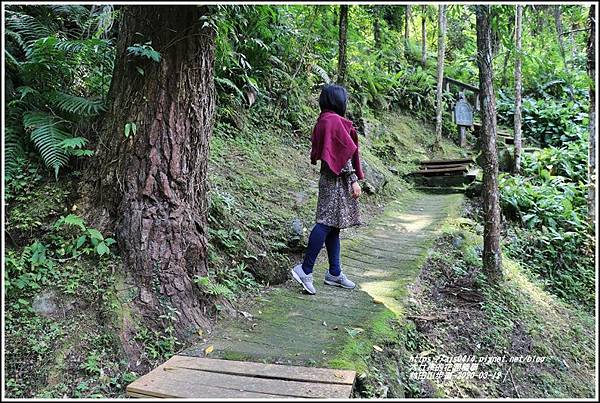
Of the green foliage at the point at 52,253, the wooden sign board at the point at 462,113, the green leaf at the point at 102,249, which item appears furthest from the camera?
the wooden sign board at the point at 462,113

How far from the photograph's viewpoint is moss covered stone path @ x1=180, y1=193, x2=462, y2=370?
3.57m

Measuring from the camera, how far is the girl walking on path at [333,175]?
4605mm

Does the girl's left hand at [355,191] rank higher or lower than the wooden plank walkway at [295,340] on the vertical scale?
higher

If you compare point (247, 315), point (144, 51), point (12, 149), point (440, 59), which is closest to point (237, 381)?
point (247, 315)

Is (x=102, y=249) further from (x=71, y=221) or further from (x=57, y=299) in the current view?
(x=57, y=299)

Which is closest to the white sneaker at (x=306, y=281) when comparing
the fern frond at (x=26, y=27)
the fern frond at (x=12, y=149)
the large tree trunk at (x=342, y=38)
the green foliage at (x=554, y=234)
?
the fern frond at (x=12, y=149)

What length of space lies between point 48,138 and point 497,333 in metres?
4.52

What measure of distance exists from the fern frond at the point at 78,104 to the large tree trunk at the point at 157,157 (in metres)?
0.13

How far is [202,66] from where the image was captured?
4.16 metres

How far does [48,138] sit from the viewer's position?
392 cm

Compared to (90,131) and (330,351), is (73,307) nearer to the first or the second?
(90,131)

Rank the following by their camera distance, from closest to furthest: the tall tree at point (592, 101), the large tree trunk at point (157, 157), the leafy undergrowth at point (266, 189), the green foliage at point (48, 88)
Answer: the large tree trunk at point (157, 157) → the green foliage at point (48, 88) → the leafy undergrowth at point (266, 189) → the tall tree at point (592, 101)

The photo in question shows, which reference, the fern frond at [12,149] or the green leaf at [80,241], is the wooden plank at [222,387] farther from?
the fern frond at [12,149]

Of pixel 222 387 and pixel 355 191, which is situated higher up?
pixel 355 191
